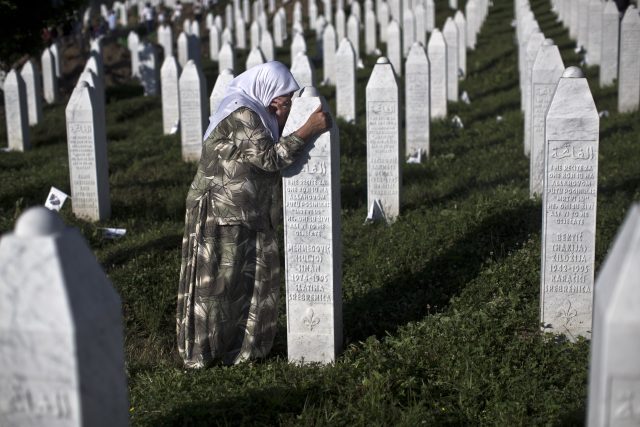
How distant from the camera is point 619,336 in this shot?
9.74ft

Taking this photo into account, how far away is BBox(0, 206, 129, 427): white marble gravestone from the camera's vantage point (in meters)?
3.19

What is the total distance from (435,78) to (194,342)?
11080mm

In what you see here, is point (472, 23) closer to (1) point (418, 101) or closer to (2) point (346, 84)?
(2) point (346, 84)

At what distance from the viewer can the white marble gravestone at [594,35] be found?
2105cm

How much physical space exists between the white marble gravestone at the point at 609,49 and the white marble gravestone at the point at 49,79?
1285cm

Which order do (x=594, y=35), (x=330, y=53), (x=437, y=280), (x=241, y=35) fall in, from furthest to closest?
(x=241, y=35), (x=330, y=53), (x=594, y=35), (x=437, y=280)

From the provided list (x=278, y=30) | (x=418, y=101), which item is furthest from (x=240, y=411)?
(x=278, y=30)

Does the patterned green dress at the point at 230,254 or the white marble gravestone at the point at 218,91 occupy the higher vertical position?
the white marble gravestone at the point at 218,91

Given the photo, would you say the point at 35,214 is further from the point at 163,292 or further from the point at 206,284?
the point at 163,292

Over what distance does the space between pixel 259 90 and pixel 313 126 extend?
505 millimetres

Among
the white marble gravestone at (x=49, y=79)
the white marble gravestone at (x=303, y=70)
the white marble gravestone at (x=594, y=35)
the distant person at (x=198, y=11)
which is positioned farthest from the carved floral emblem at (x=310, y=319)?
the distant person at (x=198, y=11)

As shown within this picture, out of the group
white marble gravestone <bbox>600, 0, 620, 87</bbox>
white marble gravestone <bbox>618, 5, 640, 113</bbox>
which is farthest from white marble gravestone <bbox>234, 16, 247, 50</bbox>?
white marble gravestone <bbox>618, 5, 640, 113</bbox>

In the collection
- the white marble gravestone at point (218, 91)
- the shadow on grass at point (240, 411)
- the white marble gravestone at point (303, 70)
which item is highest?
the white marble gravestone at point (303, 70)

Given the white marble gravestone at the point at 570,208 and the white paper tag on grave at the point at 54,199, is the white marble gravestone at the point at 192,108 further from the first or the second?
the white marble gravestone at the point at 570,208
